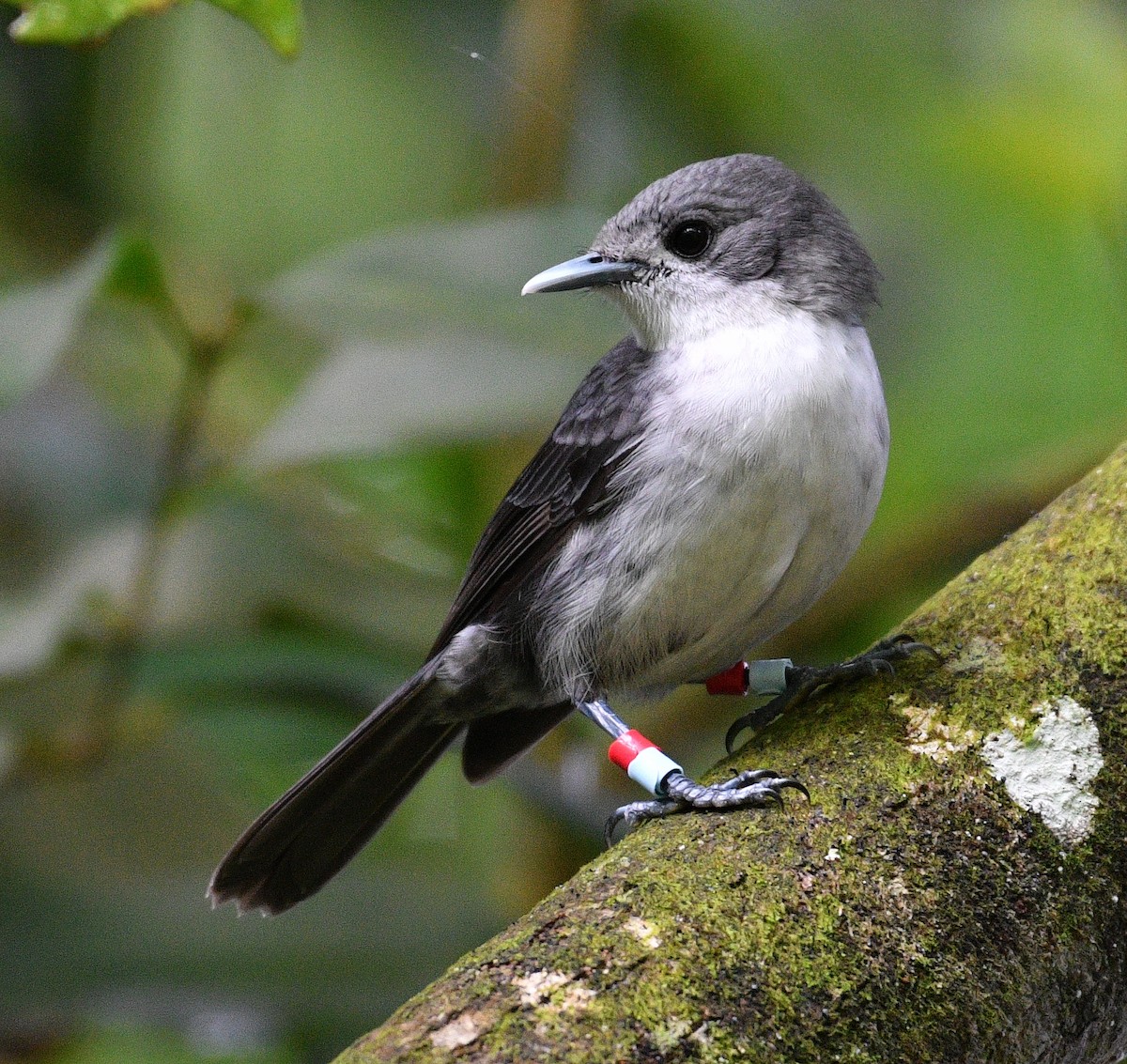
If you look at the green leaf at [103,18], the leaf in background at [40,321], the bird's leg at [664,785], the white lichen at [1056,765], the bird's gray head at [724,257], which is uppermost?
the green leaf at [103,18]

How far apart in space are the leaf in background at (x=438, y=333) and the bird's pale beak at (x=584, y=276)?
22cm

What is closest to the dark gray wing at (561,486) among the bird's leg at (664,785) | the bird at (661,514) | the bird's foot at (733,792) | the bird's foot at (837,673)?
the bird at (661,514)

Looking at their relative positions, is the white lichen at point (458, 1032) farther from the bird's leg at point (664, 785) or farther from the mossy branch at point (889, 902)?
the bird's leg at point (664, 785)

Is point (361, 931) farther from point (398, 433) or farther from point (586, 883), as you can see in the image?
point (586, 883)

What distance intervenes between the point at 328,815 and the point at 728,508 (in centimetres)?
105

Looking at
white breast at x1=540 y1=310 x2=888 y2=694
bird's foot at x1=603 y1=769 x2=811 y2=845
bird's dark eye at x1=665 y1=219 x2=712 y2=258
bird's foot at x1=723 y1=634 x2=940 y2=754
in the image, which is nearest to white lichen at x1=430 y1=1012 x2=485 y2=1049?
bird's foot at x1=603 y1=769 x2=811 y2=845

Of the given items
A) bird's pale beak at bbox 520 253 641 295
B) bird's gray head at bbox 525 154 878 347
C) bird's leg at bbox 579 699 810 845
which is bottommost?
bird's leg at bbox 579 699 810 845

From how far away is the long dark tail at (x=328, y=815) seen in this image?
8.84 feet

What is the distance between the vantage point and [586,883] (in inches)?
69.2

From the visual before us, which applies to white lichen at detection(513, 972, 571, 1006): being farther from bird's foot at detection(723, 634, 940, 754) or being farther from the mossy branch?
bird's foot at detection(723, 634, 940, 754)

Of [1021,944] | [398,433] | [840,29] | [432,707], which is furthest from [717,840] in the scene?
[840,29]

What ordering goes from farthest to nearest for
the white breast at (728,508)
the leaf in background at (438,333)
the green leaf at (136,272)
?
the leaf in background at (438,333)
the green leaf at (136,272)
the white breast at (728,508)

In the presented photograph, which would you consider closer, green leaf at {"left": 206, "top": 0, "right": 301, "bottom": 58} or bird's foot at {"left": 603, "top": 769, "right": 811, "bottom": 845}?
green leaf at {"left": 206, "top": 0, "right": 301, "bottom": 58}

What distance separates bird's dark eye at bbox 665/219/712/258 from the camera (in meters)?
2.79
